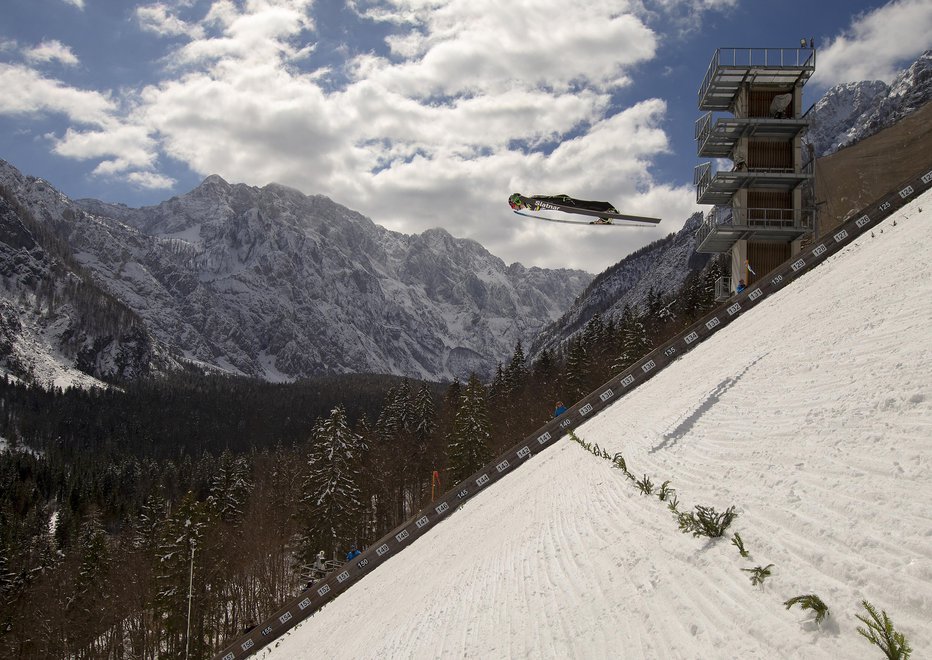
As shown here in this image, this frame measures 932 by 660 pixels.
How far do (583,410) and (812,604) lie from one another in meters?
22.6

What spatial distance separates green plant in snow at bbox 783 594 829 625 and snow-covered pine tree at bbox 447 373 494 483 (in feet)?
145

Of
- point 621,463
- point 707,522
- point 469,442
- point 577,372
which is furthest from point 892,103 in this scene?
point 707,522

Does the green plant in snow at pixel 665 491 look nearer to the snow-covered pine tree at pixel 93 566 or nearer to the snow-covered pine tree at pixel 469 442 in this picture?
the snow-covered pine tree at pixel 469 442

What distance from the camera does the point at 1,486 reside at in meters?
97.3

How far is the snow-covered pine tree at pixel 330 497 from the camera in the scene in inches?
1805

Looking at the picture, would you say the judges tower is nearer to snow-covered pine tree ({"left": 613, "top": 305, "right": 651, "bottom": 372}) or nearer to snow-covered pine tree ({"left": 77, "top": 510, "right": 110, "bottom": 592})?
snow-covered pine tree ({"left": 613, "top": 305, "right": 651, "bottom": 372})

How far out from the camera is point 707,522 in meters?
6.70

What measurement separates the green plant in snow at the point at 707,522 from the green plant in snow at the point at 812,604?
161 cm

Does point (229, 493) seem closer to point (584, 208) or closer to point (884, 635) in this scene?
point (584, 208)

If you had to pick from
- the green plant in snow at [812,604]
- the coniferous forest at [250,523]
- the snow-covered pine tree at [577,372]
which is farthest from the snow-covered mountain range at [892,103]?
the green plant in snow at [812,604]

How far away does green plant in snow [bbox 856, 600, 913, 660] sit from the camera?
3.97 m

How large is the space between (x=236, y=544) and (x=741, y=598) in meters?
51.8

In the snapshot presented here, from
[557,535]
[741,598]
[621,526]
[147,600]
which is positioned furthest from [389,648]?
[147,600]

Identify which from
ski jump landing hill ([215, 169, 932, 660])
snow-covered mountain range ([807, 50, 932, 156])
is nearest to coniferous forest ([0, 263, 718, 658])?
ski jump landing hill ([215, 169, 932, 660])
